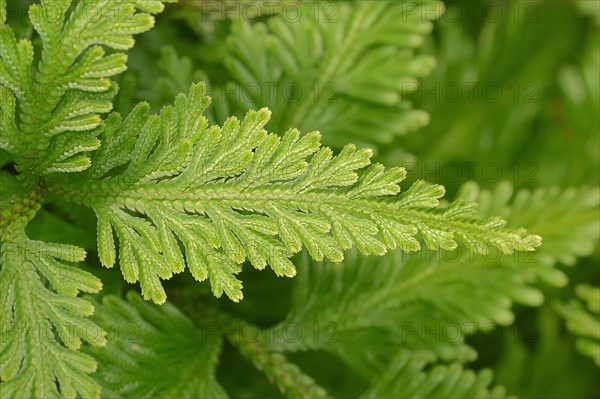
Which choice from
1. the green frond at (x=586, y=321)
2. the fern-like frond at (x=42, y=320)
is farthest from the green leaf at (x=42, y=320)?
the green frond at (x=586, y=321)

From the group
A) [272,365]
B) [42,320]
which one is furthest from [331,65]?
[42,320]

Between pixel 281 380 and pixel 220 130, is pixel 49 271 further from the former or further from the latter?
pixel 281 380

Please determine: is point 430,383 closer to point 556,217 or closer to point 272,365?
point 272,365

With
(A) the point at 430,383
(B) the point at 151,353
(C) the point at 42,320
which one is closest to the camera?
(C) the point at 42,320

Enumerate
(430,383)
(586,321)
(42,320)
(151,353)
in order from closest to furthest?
(42,320) < (151,353) < (430,383) < (586,321)

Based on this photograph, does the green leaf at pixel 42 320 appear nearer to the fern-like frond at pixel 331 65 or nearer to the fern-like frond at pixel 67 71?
the fern-like frond at pixel 67 71

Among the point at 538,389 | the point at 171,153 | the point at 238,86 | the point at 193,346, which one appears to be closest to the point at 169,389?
the point at 193,346
